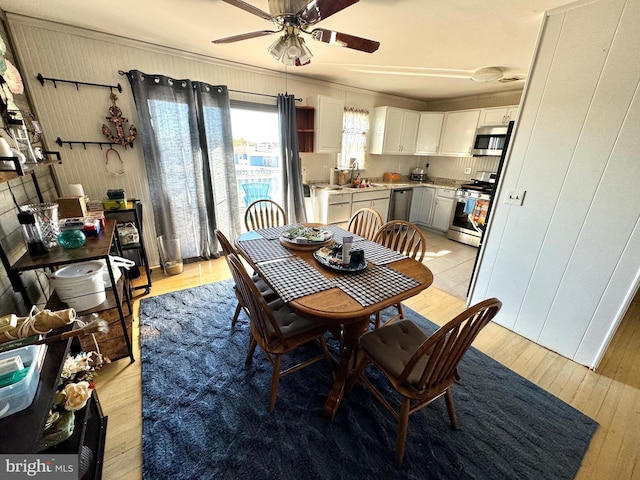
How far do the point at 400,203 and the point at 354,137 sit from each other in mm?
1436

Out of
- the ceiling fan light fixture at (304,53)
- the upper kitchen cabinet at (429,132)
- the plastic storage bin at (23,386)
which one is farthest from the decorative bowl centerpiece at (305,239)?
the upper kitchen cabinet at (429,132)

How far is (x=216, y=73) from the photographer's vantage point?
2.86 meters

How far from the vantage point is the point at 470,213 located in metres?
3.92

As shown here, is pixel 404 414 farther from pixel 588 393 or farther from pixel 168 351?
pixel 168 351

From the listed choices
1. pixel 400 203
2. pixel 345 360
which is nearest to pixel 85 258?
pixel 345 360

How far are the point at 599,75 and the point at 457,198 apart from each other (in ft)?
8.82

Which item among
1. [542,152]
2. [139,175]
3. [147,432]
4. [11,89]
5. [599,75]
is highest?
[599,75]

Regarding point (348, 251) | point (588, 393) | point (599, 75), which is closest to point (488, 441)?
point (588, 393)

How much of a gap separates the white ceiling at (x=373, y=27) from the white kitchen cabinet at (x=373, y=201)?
64.7 inches

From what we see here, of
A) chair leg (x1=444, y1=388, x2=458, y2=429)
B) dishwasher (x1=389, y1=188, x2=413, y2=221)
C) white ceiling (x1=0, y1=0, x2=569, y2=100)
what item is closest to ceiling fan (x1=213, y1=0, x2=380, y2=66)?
white ceiling (x1=0, y1=0, x2=569, y2=100)

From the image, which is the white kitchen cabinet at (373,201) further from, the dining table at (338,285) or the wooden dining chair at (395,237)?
the dining table at (338,285)

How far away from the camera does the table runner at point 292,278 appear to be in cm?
124

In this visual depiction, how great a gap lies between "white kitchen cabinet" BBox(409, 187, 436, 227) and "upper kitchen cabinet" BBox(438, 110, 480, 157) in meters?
0.73

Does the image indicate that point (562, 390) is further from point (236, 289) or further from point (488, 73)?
point (488, 73)
